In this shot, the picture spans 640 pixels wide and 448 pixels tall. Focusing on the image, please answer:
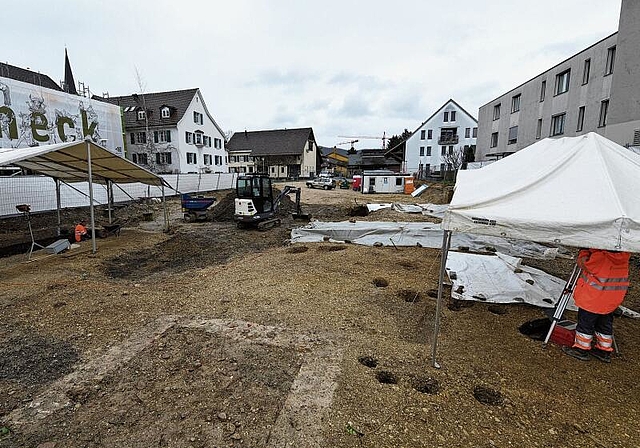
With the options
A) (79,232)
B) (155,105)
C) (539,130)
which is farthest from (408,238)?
(155,105)

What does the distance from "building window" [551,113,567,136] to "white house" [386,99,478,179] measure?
19.2m

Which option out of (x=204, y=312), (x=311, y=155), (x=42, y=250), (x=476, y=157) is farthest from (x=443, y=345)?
(x=311, y=155)

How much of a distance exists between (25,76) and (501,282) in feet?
143

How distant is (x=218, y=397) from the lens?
10.3ft

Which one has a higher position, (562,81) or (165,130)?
(562,81)

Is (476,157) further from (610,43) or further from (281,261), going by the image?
(281,261)

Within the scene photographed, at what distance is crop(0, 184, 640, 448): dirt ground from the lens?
272 cm

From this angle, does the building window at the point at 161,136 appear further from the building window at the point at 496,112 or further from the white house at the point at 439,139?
the building window at the point at 496,112

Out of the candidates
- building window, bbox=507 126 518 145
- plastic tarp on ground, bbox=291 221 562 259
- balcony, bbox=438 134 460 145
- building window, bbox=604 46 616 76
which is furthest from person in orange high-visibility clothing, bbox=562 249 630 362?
balcony, bbox=438 134 460 145

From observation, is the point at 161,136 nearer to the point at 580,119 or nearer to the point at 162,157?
the point at 162,157

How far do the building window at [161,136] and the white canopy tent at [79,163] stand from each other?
83.6ft

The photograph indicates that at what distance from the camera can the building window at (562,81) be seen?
2293 centimetres

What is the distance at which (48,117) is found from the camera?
24.8 meters

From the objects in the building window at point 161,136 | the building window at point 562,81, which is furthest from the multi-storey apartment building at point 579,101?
the building window at point 161,136
